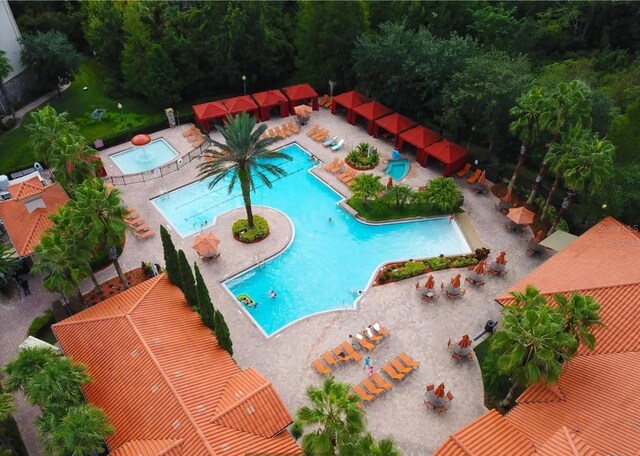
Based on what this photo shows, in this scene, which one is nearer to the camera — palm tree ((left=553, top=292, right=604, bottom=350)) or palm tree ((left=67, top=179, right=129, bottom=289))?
palm tree ((left=553, top=292, right=604, bottom=350))

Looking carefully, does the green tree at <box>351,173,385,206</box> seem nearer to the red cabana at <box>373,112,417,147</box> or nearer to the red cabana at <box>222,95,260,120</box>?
the red cabana at <box>373,112,417,147</box>

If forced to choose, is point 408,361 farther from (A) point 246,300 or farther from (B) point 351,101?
(B) point 351,101

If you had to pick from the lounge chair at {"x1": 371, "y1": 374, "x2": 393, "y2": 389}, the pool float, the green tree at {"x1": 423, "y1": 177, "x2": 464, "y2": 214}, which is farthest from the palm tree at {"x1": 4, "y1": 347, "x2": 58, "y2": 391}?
the green tree at {"x1": 423, "y1": 177, "x2": 464, "y2": 214}

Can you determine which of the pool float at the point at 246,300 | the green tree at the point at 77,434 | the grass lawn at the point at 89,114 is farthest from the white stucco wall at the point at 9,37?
the green tree at the point at 77,434

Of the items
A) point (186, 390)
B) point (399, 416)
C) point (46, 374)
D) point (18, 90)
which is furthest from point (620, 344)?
Answer: point (18, 90)

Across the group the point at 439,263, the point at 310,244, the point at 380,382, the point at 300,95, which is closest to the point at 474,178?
the point at 439,263

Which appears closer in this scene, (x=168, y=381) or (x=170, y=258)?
(x=168, y=381)
